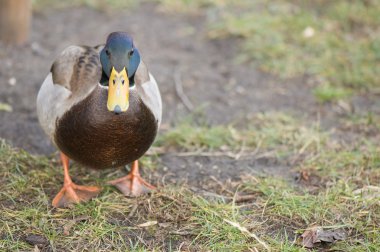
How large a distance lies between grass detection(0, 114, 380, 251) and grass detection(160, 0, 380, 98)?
4.60ft

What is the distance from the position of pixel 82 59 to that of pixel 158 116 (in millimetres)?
561

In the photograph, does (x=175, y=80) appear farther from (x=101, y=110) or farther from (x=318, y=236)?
(x=318, y=236)

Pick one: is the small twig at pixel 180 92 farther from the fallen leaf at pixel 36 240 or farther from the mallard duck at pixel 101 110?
the fallen leaf at pixel 36 240

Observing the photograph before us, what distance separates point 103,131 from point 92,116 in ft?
0.31

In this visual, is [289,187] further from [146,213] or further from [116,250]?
[116,250]

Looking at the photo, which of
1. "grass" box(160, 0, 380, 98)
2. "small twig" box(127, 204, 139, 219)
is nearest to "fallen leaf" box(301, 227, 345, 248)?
"small twig" box(127, 204, 139, 219)

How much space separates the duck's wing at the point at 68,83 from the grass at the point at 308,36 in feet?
7.42

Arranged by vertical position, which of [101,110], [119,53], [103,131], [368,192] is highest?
[119,53]

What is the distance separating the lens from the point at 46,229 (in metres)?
3.13

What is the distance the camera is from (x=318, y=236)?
3105mm

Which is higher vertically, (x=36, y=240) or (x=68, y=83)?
(x=68, y=83)

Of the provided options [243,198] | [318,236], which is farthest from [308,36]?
[318,236]

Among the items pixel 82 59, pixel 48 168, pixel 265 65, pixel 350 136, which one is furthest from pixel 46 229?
pixel 265 65

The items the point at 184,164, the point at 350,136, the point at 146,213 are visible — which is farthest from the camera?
the point at 350,136
